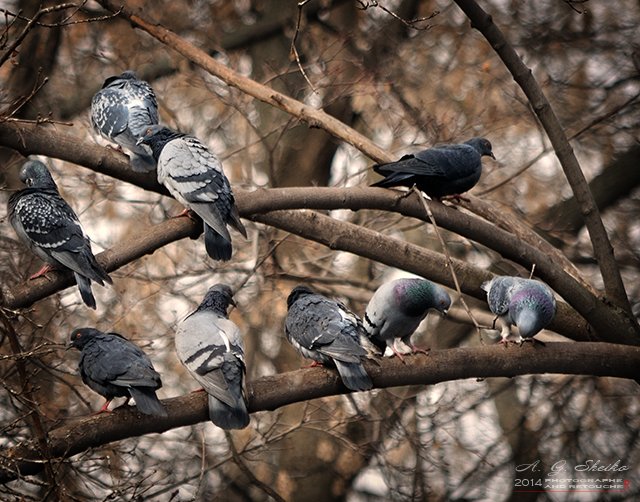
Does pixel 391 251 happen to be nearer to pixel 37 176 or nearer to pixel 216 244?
pixel 216 244

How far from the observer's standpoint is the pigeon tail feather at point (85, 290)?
239 inches

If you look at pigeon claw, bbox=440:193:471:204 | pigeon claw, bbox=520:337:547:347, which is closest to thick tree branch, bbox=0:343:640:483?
pigeon claw, bbox=520:337:547:347

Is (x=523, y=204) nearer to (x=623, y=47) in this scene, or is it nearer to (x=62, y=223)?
(x=623, y=47)

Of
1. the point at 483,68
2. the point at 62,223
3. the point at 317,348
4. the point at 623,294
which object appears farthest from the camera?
the point at 483,68

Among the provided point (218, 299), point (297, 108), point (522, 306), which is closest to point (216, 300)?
point (218, 299)

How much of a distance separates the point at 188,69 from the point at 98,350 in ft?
14.5

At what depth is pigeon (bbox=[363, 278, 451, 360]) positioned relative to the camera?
6184 millimetres

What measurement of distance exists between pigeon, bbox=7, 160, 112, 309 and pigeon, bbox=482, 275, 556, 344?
230 centimetres

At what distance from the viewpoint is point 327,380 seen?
19.4 ft

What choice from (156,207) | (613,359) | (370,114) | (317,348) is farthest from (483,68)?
(317,348)

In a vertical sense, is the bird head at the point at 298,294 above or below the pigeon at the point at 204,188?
below

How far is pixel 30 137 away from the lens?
6117 millimetres

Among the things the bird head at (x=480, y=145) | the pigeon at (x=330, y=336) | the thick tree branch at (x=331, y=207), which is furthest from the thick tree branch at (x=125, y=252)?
the bird head at (x=480, y=145)

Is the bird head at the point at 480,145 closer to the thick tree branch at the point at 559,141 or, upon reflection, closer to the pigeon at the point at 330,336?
the thick tree branch at the point at 559,141
